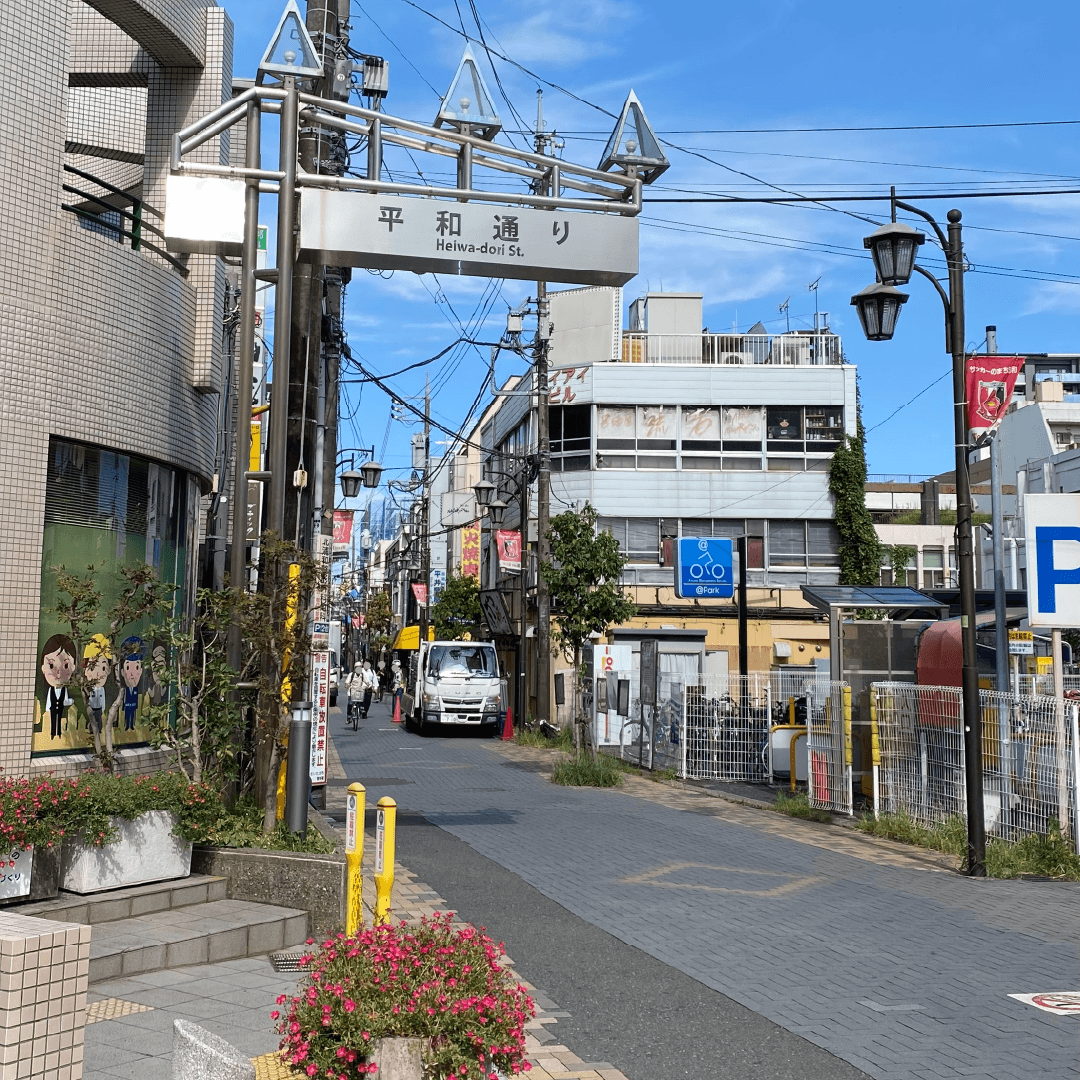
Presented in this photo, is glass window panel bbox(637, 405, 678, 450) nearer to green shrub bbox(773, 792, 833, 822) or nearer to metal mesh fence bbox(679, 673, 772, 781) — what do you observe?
metal mesh fence bbox(679, 673, 772, 781)

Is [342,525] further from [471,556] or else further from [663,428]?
[663,428]

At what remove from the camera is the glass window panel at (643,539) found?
39.1 m

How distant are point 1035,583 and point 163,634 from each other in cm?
853

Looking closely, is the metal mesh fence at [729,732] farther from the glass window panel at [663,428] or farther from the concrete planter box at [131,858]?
the glass window panel at [663,428]

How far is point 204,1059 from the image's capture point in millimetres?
4102

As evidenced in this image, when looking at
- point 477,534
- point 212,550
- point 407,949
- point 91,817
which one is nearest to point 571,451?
point 477,534

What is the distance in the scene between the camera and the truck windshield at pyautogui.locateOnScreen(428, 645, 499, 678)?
34.8 m

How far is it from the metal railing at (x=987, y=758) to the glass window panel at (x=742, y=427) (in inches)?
981

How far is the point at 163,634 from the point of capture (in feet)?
30.7

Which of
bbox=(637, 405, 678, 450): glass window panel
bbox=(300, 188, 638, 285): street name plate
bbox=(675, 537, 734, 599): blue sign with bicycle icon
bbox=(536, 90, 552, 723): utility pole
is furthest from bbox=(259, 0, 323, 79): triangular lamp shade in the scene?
bbox=(637, 405, 678, 450): glass window panel

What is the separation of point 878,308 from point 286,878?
8196mm

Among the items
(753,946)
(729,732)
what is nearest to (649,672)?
(729,732)

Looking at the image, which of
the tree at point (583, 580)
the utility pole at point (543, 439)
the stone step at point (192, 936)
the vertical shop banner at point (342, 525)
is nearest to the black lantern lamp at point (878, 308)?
the stone step at point (192, 936)

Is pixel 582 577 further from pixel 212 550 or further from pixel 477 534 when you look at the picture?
pixel 477 534
